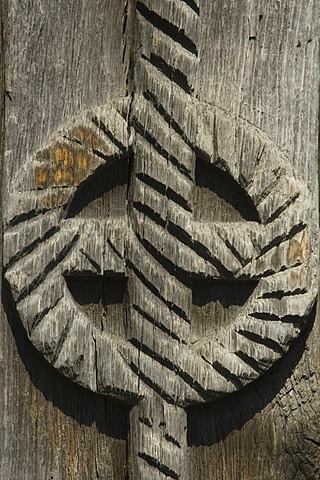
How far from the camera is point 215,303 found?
6.42 feet

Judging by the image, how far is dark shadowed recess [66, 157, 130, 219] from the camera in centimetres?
195

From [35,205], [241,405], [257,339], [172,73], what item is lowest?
[241,405]

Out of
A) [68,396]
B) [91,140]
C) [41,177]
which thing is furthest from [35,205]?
[68,396]

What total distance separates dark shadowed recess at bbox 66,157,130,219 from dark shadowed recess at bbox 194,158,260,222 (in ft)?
0.47

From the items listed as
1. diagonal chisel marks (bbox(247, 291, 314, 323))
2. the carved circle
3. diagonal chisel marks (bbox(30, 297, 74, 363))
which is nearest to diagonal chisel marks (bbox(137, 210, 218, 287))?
the carved circle

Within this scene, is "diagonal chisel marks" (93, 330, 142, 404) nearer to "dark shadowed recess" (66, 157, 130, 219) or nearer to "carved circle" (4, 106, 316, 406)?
"carved circle" (4, 106, 316, 406)

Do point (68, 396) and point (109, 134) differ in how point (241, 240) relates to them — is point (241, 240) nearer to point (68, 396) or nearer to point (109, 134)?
point (109, 134)

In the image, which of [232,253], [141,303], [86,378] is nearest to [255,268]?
[232,253]

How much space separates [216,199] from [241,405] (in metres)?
0.41

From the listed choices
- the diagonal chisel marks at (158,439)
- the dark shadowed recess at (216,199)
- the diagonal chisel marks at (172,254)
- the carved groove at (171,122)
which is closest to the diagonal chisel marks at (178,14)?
the carved groove at (171,122)

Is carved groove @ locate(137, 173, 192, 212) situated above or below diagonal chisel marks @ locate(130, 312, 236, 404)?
above

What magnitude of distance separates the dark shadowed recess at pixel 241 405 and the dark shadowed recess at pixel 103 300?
23cm

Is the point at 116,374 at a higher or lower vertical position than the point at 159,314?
lower

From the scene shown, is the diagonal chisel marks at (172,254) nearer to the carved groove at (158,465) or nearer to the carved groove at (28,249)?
the carved groove at (28,249)
